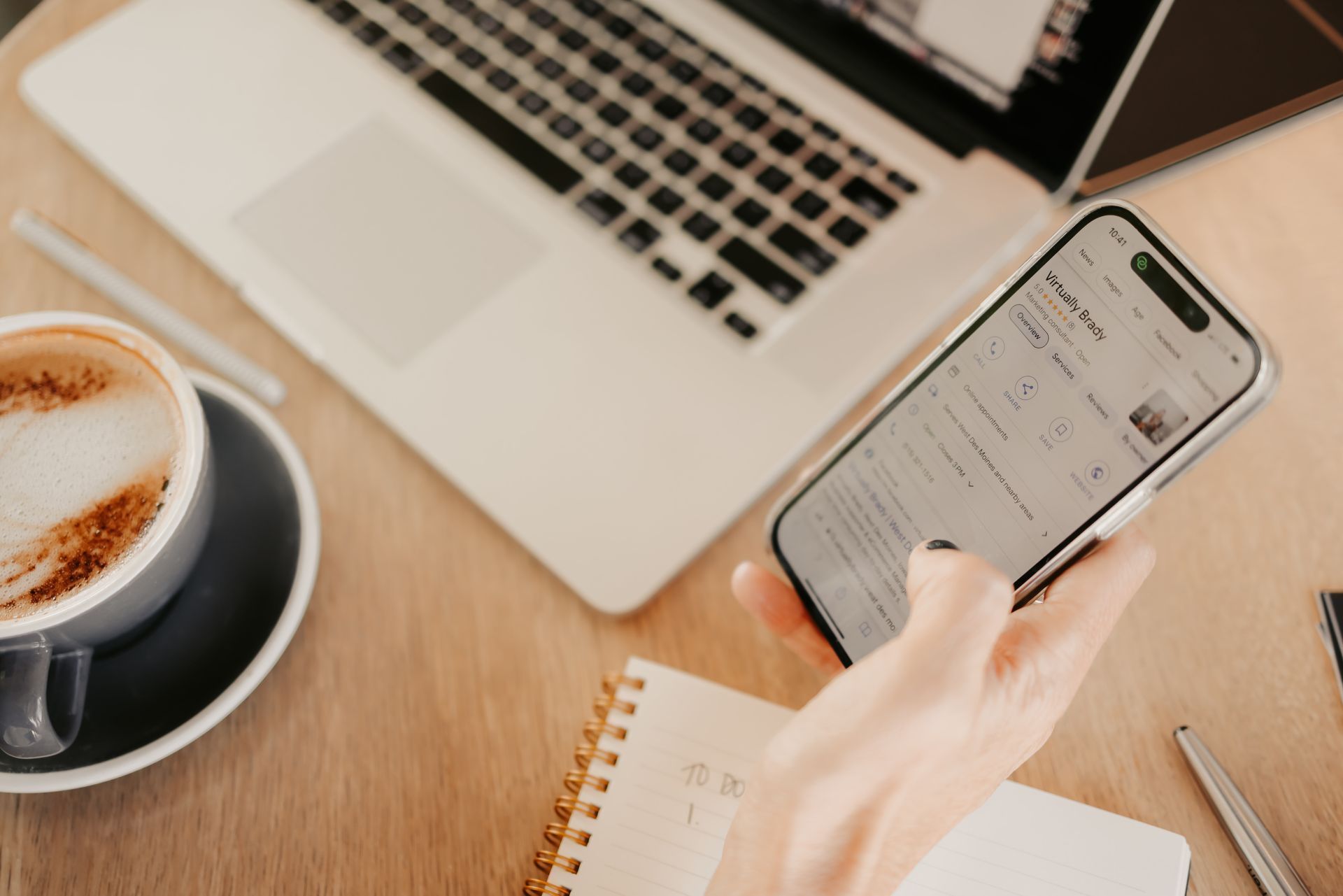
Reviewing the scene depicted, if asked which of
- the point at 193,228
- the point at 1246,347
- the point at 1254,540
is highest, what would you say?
the point at 1246,347

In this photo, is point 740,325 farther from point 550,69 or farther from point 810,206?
point 550,69

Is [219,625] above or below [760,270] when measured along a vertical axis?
below

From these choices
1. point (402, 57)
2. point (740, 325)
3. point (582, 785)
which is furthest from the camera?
point (402, 57)

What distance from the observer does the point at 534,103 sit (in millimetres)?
593

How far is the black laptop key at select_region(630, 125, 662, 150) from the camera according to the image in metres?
0.57

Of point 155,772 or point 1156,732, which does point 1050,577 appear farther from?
point 155,772

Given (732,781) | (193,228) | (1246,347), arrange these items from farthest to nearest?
1. (193,228)
2. (732,781)
3. (1246,347)

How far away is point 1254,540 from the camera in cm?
47

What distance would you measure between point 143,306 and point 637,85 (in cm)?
35

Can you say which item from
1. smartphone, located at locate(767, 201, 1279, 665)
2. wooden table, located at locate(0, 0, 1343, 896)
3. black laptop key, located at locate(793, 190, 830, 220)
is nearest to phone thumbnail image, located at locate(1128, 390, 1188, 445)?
smartphone, located at locate(767, 201, 1279, 665)

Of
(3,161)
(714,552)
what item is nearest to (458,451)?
(714,552)

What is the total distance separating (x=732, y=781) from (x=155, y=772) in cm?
28

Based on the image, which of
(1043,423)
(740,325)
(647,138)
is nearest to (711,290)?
(740,325)

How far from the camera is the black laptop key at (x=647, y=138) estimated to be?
573 millimetres
